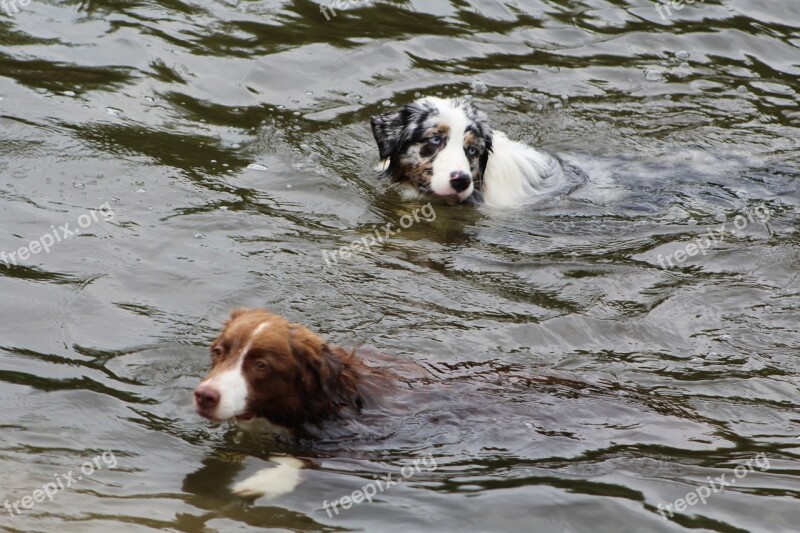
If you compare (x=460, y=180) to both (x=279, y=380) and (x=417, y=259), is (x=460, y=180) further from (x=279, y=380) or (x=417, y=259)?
(x=279, y=380)

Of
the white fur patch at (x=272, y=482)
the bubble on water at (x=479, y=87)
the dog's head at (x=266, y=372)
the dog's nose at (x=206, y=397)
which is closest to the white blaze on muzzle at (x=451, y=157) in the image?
the bubble on water at (x=479, y=87)

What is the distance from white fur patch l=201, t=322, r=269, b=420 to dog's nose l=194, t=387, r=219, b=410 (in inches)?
1.1

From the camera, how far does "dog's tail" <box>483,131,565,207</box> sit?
37.1ft

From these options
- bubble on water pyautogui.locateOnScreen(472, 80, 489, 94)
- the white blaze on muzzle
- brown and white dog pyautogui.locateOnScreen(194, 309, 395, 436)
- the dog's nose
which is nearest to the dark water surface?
bubble on water pyautogui.locateOnScreen(472, 80, 489, 94)

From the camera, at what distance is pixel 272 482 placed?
6.14 metres

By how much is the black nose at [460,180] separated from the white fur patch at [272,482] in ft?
15.9

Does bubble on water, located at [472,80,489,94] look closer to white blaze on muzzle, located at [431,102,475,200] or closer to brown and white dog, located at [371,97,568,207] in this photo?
brown and white dog, located at [371,97,568,207]

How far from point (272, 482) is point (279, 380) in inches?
22.6

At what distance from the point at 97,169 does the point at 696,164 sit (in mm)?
6272

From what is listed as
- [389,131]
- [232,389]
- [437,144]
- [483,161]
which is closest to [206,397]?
[232,389]

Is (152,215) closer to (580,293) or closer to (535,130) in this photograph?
(580,293)

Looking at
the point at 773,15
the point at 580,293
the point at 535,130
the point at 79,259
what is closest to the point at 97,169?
the point at 79,259

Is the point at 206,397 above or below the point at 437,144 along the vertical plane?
below

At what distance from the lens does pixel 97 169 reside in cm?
1000
